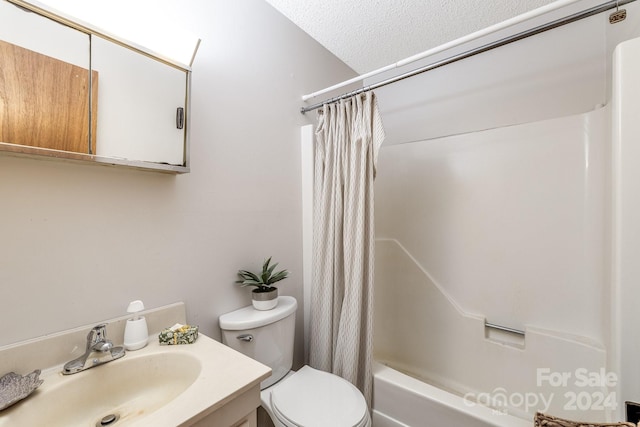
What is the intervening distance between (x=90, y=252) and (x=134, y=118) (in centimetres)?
48

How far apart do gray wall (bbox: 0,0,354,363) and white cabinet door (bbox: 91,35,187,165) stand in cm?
11

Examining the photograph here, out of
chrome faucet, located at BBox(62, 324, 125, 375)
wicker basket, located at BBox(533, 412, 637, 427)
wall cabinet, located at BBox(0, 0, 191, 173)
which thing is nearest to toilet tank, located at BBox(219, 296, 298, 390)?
chrome faucet, located at BBox(62, 324, 125, 375)

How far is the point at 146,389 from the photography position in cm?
88

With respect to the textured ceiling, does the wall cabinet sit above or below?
below

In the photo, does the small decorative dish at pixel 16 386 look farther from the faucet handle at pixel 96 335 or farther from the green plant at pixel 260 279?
the green plant at pixel 260 279

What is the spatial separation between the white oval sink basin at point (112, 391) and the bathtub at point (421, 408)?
3.04 feet

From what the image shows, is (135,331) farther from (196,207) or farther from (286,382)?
(286,382)

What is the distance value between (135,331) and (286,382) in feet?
2.24

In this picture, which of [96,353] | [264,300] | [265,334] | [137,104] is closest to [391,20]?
[137,104]

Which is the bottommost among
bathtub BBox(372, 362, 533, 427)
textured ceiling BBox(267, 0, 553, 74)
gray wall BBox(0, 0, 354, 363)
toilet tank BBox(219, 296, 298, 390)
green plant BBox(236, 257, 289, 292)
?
bathtub BBox(372, 362, 533, 427)

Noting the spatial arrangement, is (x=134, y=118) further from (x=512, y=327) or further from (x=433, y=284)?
(x=512, y=327)

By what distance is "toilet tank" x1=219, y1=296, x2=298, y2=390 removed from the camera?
1187mm

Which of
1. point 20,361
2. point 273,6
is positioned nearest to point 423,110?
point 273,6

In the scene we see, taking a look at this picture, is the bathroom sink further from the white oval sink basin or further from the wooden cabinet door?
the wooden cabinet door
